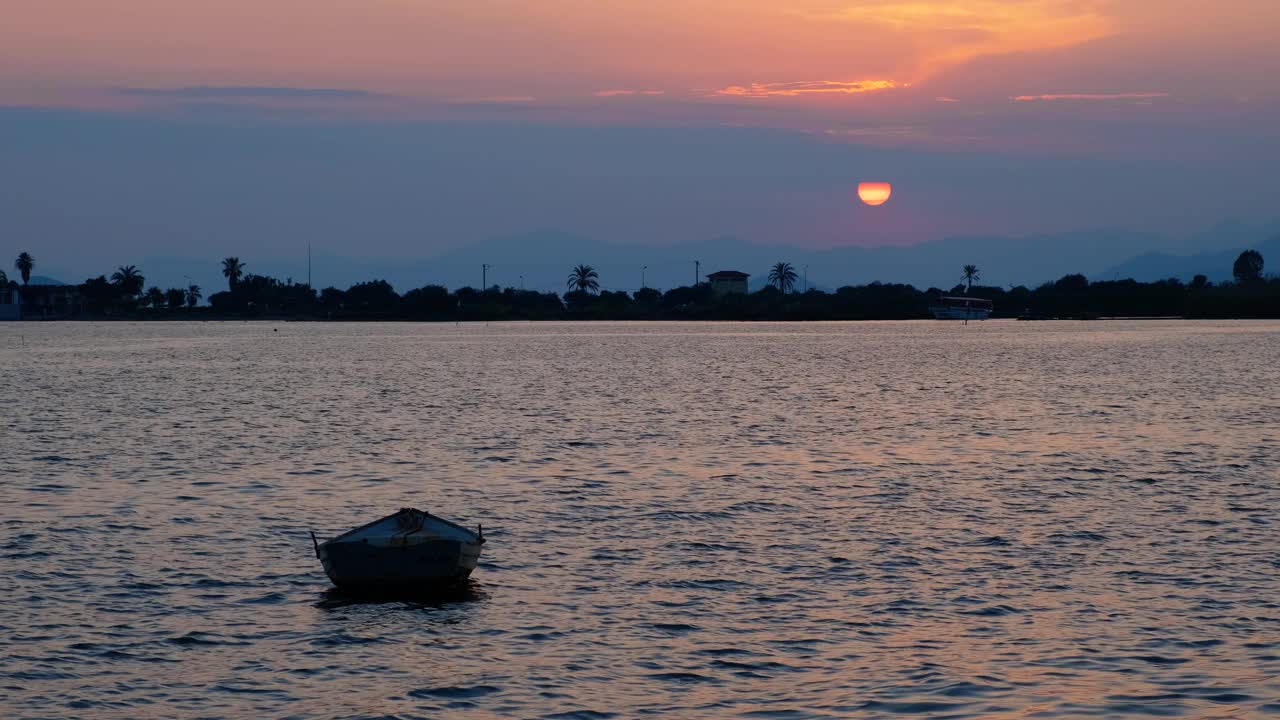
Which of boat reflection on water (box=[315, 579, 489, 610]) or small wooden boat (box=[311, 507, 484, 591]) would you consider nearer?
boat reflection on water (box=[315, 579, 489, 610])

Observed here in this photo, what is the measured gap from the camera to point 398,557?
96.0ft

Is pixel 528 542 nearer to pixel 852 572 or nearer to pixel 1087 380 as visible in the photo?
pixel 852 572

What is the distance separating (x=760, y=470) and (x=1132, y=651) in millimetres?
29014

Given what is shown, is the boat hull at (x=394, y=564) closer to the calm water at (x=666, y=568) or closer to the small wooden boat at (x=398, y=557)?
the small wooden boat at (x=398, y=557)

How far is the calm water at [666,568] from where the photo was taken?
74.3ft

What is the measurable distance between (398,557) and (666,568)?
690 centimetres

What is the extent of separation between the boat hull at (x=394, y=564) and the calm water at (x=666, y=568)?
68 cm

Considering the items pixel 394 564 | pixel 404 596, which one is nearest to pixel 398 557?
pixel 394 564

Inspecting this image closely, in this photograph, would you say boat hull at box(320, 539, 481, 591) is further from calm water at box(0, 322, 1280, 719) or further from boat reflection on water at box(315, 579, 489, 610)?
calm water at box(0, 322, 1280, 719)

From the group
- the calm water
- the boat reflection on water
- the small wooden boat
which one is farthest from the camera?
the small wooden boat

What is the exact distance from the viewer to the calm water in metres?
22.6

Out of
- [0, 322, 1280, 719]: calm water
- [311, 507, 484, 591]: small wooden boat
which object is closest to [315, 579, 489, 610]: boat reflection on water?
[311, 507, 484, 591]: small wooden boat

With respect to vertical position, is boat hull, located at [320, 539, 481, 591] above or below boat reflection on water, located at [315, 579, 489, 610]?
above

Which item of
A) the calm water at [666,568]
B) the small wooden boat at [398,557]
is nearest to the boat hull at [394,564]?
the small wooden boat at [398,557]
